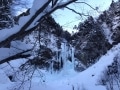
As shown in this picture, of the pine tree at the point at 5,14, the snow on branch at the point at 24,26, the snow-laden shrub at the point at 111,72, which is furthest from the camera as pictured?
the snow-laden shrub at the point at 111,72

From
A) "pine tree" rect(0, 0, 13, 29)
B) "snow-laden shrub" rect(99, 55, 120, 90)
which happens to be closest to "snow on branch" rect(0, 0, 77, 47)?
"pine tree" rect(0, 0, 13, 29)

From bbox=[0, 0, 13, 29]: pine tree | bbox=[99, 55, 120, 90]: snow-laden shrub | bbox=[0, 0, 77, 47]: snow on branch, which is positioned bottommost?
bbox=[99, 55, 120, 90]: snow-laden shrub

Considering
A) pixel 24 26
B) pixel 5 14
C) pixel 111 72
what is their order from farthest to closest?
pixel 111 72
pixel 5 14
pixel 24 26

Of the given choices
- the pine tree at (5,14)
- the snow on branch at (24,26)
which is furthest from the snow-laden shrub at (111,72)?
the snow on branch at (24,26)

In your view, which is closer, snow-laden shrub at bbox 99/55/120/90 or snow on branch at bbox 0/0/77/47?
snow on branch at bbox 0/0/77/47

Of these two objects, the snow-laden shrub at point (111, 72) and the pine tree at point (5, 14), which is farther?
the snow-laden shrub at point (111, 72)

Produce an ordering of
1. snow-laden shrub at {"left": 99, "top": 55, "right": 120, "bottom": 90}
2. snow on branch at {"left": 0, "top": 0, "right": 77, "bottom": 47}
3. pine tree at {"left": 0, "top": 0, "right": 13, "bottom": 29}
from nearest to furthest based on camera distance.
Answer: snow on branch at {"left": 0, "top": 0, "right": 77, "bottom": 47}
pine tree at {"left": 0, "top": 0, "right": 13, "bottom": 29}
snow-laden shrub at {"left": 99, "top": 55, "right": 120, "bottom": 90}

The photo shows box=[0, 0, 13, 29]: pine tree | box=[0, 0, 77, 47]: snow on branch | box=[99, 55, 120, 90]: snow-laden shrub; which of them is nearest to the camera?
box=[0, 0, 77, 47]: snow on branch

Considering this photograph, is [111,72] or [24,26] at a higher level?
[24,26]

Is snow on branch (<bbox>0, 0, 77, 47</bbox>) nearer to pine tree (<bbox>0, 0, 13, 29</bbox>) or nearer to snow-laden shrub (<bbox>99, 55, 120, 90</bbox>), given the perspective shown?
pine tree (<bbox>0, 0, 13, 29</bbox>)

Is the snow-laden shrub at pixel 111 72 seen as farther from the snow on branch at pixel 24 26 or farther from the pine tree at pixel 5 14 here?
Result: the snow on branch at pixel 24 26

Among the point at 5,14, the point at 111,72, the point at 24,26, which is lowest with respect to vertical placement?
the point at 111,72

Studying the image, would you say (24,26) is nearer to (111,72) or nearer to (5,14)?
(5,14)

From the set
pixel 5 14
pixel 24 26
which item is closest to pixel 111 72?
pixel 5 14
